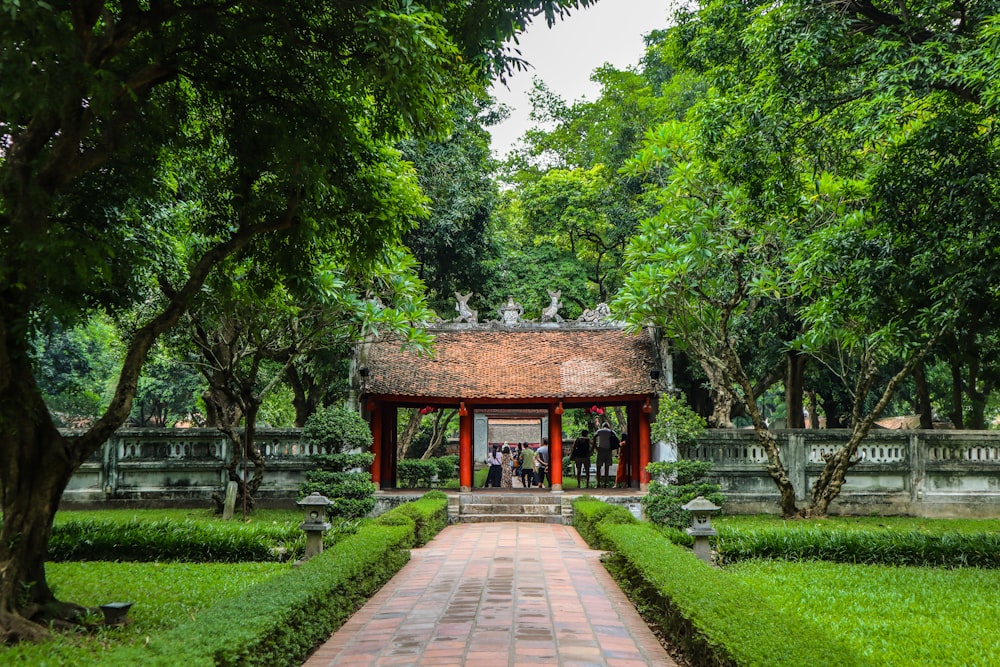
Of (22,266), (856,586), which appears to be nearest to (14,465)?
(22,266)

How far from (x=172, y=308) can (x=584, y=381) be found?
12399 millimetres

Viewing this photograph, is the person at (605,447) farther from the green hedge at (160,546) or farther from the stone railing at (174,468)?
the green hedge at (160,546)

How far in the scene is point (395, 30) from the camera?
5.42 meters

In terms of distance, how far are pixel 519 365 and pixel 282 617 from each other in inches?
548

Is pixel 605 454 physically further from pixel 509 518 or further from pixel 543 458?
pixel 509 518

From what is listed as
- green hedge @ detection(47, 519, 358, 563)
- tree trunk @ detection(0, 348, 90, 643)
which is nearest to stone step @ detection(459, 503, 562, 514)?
green hedge @ detection(47, 519, 358, 563)

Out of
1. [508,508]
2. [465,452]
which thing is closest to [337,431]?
[465,452]

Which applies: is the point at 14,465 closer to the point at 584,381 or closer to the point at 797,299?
the point at 584,381

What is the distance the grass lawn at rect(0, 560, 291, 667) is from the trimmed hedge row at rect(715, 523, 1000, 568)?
604cm

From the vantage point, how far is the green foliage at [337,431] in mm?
15852

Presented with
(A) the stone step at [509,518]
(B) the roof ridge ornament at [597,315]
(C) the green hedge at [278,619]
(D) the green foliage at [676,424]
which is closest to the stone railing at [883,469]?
(D) the green foliage at [676,424]

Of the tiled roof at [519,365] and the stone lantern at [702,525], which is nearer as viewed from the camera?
the stone lantern at [702,525]

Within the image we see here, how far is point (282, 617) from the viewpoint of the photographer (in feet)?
17.9

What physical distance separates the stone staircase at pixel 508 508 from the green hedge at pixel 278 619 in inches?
307
